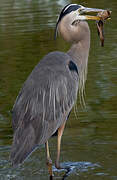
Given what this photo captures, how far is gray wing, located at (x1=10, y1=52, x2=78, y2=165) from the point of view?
16.3ft

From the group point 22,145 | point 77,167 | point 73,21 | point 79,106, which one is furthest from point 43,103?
point 79,106

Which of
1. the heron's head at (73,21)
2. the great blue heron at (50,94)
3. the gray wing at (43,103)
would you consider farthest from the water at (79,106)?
the heron's head at (73,21)

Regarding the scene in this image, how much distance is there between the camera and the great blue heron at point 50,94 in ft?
16.4

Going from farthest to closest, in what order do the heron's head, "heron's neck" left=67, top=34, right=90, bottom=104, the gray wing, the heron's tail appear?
"heron's neck" left=67, top=34, right=90, bottom=104, the heron's head, the gray wing, the heron's tail

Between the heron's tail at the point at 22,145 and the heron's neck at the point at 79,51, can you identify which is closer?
the heron's tail at the point at 22,145

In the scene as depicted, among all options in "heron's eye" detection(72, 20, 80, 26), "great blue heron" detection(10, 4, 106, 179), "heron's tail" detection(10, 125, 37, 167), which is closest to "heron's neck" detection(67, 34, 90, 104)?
"great blue heron" detection(10, 4, 106, 179)

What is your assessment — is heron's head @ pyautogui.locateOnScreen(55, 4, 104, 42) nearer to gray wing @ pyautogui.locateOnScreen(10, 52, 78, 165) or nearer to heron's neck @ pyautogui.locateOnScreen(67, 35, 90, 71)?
heron's neck @ pyautogui.locateOnScreen(67, 35, 90, 71)

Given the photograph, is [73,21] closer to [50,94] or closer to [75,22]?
[75,22]

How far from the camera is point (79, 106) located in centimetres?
738

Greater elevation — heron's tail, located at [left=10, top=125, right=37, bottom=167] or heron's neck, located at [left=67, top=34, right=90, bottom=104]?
heron's neck, located at [left=67, top=34, right=90, bottom=104]

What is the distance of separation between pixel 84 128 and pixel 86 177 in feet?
4.31

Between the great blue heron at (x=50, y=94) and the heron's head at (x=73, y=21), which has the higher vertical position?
the heron's head at (x=73, y=21)

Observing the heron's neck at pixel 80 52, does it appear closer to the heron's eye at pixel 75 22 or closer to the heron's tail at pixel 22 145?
the heron's eye at pixel 75 22

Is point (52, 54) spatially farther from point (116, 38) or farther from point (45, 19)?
point (45, 19)
